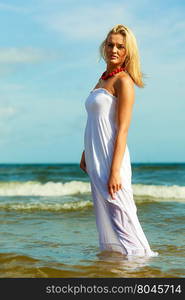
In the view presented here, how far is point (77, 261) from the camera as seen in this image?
558 centimetres

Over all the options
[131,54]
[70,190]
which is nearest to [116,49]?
[131,54]

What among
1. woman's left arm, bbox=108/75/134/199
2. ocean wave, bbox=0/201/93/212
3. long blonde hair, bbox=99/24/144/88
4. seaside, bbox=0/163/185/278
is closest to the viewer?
woman's left arm, bbox=108/75/134/199

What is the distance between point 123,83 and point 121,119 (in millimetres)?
329

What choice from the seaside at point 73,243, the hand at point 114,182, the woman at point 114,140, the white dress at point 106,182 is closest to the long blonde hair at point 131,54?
the woman at point 114,140

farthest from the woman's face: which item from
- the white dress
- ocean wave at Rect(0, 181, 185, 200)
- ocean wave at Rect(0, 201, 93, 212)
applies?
ocean wave at Rect(0, 181, 185, 200)

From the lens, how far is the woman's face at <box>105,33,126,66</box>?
4598mm

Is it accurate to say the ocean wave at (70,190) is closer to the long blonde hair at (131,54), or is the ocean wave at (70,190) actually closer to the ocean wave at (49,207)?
the ocean wave at (49,207)

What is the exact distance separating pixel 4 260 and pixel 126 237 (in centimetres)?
172

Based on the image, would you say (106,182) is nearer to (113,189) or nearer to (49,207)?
(113,189)

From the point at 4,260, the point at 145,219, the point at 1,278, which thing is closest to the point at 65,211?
the point at 145,219

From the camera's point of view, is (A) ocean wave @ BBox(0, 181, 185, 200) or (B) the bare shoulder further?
(A) ocean wave @ BBox(0, 181, 185, 200)

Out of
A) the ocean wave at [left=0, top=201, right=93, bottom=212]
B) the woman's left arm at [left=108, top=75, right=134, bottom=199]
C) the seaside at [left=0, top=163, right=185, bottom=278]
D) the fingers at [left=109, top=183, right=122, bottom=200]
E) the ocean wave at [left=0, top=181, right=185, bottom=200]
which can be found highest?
the woman's left arm at [left=108, top=75, right=134, bottom=199]

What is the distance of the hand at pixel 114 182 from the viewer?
449 centimetres

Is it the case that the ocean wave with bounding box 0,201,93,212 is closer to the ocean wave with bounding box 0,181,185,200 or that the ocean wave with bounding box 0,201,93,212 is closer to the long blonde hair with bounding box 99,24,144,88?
the ocean wave with bounding box 0,181,185,200
